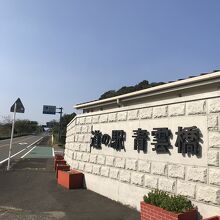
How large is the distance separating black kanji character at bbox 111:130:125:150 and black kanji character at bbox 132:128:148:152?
702 millimetres

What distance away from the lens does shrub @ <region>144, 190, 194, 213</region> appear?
6676 millimetres

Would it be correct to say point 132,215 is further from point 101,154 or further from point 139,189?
point 101,154

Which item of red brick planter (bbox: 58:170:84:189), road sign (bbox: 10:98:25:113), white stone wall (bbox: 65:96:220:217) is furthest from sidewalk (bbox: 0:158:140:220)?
road sign (bbox: 10:98:25:113)

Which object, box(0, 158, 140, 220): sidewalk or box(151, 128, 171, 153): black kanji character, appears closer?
box(151, 128, 171, 153): black kanji character

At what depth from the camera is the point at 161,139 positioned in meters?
8.23

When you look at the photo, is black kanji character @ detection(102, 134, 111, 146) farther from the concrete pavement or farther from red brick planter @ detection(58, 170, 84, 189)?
red brick planter @ detection(58, 170, 84, 189)

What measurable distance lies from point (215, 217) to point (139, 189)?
9.84ft

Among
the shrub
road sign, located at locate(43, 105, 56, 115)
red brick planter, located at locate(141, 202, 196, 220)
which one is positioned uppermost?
road sign, located at locate(43, 105, 56, 115)

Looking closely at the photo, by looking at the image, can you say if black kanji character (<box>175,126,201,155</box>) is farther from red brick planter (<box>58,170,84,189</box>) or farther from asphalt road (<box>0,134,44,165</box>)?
asphalt road (<box>0,134,44,165</box>)

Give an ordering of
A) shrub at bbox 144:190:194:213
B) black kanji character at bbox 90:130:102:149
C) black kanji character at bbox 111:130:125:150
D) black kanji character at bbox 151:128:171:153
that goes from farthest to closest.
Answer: black kanji character at bbox 90:130:102:149 < black kanji character at bbox 111:130:125:150 < black kanji character at bbox 151:128:171:153 < shrub at bbox 144:190:194:213

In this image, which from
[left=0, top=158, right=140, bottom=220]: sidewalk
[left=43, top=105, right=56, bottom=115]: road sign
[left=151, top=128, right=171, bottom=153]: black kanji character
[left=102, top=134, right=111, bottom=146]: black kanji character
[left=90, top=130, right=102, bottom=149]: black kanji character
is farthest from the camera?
[left=43, top=105, right=56, bottom=115]: road sign

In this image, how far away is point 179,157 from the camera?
25.0 feet

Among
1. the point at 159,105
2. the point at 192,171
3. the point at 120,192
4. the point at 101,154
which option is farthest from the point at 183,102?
the point at 101,154

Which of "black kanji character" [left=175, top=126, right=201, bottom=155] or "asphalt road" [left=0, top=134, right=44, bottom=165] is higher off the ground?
"black kanji character" [left=175, top=126, right=201, bottom=155]
